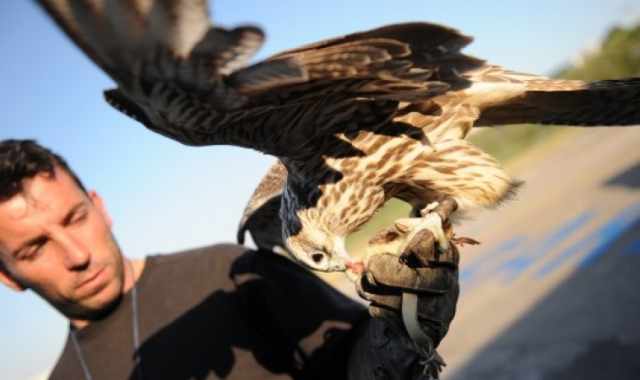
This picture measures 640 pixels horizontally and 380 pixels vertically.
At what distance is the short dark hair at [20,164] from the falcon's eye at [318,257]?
1306 mm

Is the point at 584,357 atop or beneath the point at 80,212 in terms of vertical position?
beneath

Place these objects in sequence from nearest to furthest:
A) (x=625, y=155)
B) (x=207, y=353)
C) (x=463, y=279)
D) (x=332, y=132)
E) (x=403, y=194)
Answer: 1. (x=332, y=132)
2. (x=207, y=353)
3. (x=403, y=194)
4. (x=463, y=279)
5. (x=625, y=155)

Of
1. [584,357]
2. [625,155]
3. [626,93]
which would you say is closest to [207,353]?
[626,93]

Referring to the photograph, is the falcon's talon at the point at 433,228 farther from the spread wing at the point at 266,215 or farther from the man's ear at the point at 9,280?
the man's ear at the point at 9,280

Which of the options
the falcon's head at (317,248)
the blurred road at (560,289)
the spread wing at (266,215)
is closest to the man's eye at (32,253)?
the spread wing at (266,215)

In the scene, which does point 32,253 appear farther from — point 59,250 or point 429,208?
point 429,208

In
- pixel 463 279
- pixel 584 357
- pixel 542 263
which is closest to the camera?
pixel 584 357

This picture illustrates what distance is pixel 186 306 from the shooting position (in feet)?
8.80

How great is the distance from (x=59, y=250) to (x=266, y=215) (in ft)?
4.00

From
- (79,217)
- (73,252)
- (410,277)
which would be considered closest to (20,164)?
(79,217)

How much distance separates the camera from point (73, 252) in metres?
2.45

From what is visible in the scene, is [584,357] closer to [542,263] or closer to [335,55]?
[542,263]

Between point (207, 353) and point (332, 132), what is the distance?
1.25m

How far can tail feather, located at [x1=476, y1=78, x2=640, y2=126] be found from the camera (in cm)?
256
